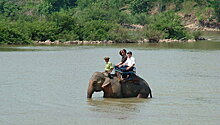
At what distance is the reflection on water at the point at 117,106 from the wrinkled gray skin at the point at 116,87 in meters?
0.23

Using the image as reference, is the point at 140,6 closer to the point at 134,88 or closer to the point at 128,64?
the point at 134,88

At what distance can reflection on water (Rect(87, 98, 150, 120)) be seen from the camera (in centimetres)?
1568

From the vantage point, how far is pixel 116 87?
17938 millimetres

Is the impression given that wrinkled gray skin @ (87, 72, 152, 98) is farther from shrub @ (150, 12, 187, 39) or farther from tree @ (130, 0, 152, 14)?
tree @ (130, 0, 152, 14)

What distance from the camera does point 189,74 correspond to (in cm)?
2705

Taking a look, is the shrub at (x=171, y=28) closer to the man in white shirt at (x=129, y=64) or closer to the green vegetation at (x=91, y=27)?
the green vegetation at (x=91, y=27)

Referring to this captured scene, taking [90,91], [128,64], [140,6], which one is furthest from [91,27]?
[90,91]

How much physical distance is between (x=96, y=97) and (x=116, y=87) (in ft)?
2.89

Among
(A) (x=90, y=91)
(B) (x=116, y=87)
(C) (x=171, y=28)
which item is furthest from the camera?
Answer: (C) (x=171, y=28)

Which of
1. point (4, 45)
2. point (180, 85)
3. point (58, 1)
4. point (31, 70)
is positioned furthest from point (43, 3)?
point (180, 85)

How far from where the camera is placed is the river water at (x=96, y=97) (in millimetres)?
15086

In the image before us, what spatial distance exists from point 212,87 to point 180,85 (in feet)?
3.96

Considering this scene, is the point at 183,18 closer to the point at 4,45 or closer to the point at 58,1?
A: the point at 58,1

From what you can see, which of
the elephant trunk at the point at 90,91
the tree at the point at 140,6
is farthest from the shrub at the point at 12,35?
the tree at the point at 140,6
